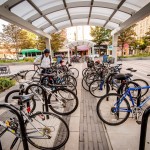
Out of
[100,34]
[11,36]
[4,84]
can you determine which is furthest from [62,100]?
[100,34]

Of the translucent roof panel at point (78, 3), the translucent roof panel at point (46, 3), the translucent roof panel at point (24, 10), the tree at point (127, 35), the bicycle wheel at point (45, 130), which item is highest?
the tree at point (127, 35)

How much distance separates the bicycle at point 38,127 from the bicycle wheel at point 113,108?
1107 mm

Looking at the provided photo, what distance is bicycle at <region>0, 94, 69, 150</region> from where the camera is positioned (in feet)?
8.16

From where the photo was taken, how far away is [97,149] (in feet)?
8.82

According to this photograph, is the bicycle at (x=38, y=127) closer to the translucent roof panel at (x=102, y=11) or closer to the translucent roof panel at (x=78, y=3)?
the translucent roof panel at (x=78, y=3)

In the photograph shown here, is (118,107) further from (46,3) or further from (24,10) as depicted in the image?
(24,10)

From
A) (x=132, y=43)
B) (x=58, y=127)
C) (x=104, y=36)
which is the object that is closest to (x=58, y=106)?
(x=58, y=127)

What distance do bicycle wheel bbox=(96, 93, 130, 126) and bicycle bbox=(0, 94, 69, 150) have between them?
111cm

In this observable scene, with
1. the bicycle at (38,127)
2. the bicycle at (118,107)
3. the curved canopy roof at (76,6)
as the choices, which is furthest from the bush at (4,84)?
the bicycle at (118,107)

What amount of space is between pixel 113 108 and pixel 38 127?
1.87 meters

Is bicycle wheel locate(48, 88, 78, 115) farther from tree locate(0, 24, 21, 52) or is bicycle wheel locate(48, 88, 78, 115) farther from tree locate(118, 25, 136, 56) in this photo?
tree locate(0, 24, 21, 52)

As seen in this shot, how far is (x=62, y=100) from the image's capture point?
4.09 meters

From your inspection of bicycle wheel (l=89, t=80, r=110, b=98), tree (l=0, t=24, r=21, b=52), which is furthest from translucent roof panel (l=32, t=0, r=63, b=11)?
tree (l=0, t=24, r=21, b=52)

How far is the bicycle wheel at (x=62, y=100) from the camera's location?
403 cm
